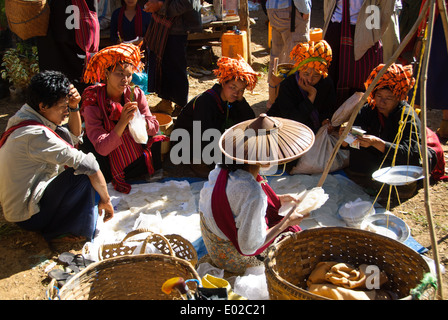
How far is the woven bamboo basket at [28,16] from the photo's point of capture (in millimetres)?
4062

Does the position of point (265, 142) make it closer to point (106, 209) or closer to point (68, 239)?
point (106, 209)

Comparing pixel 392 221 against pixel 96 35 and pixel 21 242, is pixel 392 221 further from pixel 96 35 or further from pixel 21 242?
pixel 96 35

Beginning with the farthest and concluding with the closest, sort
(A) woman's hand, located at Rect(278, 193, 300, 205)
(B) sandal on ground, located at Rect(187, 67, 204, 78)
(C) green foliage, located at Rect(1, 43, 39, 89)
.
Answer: (B) sandal on ground, located at Rect(187, 67, 204, 78), (C) green foliage, located at Rect(1, 43, 39, 89), (A) woman's hand, located at Rect(278, 193, 300, 205)

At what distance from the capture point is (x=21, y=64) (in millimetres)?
5680

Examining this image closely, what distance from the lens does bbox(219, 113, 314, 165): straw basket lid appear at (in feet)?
7.32

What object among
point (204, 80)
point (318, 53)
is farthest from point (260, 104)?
point (318, 53)

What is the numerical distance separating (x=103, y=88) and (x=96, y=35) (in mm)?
1192

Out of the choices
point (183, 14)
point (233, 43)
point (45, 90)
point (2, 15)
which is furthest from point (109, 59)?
point (2, 15)

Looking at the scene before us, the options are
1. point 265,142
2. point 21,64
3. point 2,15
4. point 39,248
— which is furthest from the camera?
point 2,15

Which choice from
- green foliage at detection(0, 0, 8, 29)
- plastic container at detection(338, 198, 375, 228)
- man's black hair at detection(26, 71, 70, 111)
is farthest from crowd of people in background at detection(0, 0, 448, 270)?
green foliage at detection(0, 0, 8, 29)

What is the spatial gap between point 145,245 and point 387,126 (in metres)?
2.36

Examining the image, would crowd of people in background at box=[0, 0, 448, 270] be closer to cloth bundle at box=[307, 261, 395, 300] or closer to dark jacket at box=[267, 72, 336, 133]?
dark jacket at box=[267, 72, 336, 133]

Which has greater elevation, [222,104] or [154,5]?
[154,5]

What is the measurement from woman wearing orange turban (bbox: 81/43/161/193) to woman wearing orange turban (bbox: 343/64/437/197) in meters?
1.94
